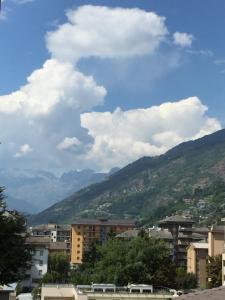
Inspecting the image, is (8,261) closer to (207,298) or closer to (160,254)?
(207,298)

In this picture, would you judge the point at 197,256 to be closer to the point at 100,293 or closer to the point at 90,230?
the point at 100,293

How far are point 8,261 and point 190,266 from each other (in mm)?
94519

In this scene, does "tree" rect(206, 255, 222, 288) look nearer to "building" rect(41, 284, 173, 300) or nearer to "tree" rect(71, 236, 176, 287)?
"tree" rect(71, 236, 176, 287)

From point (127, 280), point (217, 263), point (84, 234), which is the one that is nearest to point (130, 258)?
point (127, 280)

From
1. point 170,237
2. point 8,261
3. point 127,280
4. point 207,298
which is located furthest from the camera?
point 170,237

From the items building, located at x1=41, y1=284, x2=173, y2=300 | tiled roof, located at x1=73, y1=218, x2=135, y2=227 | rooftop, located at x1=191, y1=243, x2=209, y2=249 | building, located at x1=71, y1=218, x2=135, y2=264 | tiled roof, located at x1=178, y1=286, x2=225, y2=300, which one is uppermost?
tiled roof, located at x1=73, y1=218, x2=135, y2=227

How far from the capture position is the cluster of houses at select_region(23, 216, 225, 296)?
96350 mm

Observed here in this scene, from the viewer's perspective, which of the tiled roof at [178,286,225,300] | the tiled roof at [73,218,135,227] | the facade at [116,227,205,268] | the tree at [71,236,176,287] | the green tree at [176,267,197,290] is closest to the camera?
the tiled roof at [178,286,225,300]

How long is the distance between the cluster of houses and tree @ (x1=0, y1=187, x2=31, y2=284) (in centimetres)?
2477

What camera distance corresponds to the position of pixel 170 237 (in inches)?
5556

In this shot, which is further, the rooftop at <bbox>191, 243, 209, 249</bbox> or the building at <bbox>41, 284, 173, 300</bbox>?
the rooftop at <bbox>191, 243, 209, 249</bbox>

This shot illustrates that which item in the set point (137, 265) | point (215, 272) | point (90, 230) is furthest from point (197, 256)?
point (90, 230)

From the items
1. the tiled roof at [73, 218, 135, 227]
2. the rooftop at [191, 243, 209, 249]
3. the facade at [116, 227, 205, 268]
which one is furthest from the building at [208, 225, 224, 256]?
the tiled roof at [73, 218, 135, 227]

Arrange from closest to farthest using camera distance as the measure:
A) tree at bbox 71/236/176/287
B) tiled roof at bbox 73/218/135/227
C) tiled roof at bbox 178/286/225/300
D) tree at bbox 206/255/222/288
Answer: tiled roof at bbox 178/286/225/300 < tree at bbox 206/255/222/288 < tree at bbox 71/236/176/287 < tiled roof at bbox 73/218/135/227
